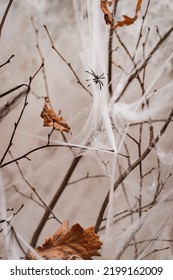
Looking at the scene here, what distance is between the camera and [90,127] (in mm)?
1146

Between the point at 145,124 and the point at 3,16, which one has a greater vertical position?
the point at 3,16

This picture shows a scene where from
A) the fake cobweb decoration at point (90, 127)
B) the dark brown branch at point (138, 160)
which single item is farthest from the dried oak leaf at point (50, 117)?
the dark brown branch at point (138, 160)

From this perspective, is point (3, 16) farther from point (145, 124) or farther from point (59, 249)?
point (59, 249)

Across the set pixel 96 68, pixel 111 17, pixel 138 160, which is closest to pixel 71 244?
pixel 138 160

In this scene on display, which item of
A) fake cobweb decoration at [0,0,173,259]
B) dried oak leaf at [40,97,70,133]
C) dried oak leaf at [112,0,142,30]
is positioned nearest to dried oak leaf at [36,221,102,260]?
fake cobweb decoration at [0,0,173,259]

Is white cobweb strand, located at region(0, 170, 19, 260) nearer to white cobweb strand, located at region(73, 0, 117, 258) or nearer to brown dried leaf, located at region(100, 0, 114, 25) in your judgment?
white cobweb strand, located at region(73, 0, 117, 258)

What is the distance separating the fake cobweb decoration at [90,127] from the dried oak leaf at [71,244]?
0.02 meters

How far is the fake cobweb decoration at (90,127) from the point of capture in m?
1.14

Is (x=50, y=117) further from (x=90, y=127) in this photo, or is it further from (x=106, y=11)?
(x=106, y=11)

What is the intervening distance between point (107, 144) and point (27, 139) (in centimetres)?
22

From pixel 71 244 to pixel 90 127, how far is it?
31cm

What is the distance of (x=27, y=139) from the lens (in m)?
1.15
